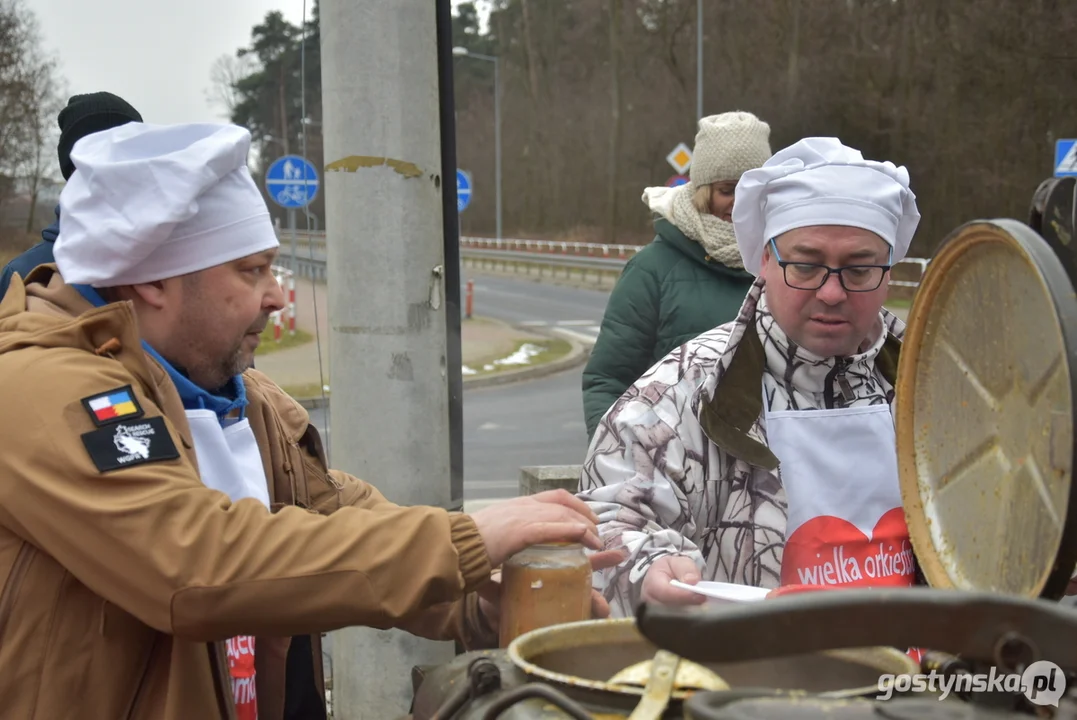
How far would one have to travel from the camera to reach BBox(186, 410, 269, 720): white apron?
1967mm

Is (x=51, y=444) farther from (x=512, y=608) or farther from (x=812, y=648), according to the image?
(x=812, y=648)

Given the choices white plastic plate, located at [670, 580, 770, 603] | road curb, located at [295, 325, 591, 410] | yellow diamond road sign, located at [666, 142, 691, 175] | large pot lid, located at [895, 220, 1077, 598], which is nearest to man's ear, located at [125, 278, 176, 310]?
white plastic plate, located at [670, 580, 770, 603]

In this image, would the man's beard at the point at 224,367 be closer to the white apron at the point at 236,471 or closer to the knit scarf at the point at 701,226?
the white apron at the point at 236,471

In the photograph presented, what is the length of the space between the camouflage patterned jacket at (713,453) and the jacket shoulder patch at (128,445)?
32.8 inches

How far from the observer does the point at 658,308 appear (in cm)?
418

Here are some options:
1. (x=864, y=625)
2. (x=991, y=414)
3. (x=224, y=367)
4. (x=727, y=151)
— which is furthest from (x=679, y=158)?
(x=864, y=625)

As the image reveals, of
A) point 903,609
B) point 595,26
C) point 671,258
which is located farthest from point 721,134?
point 595,26

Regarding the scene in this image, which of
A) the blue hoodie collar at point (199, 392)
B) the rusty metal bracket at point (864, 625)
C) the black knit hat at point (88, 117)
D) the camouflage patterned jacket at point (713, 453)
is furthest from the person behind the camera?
the black knit hat at point (88, 117)

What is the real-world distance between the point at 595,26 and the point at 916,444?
1619 inches

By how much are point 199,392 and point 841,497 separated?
1.22 metres

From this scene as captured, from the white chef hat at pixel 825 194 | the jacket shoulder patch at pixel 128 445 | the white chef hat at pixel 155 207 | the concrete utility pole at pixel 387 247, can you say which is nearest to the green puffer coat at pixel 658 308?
the concrete utility pole at pixel 387 247

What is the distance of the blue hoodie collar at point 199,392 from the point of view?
1.93 m

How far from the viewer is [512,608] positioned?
5.78 ft

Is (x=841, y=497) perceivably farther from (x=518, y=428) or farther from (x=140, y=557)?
(x=518, y=428)
